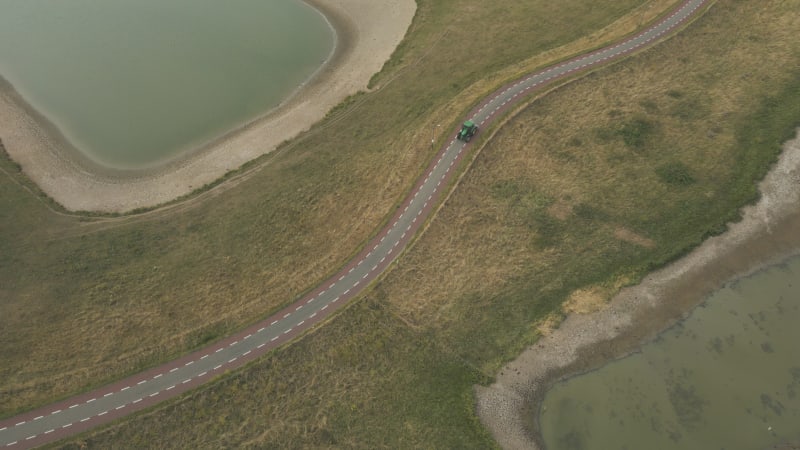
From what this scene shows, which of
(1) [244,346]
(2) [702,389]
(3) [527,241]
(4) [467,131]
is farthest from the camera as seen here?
(4) [467,131]

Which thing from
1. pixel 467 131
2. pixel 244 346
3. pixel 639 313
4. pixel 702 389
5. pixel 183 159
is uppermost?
pixel 183 159

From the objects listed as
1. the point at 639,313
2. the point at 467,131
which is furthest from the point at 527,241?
the point at 467,131

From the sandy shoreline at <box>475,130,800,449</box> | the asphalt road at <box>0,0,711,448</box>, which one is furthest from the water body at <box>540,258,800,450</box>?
the asphalt road at <box>0,0,711,448</box>

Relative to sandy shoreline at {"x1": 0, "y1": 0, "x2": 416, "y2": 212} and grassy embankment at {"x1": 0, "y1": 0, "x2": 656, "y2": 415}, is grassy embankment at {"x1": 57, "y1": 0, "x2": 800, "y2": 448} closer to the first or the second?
grassy embankment at {"x1": 0, "y1": 0, "x2": 656, "y2": 415}

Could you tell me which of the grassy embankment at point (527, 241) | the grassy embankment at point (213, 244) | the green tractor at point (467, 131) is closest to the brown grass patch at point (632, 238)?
the grassy embankment at point (527, 241)

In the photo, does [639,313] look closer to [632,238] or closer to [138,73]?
[632,238]

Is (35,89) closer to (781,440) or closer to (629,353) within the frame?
(629,353)
